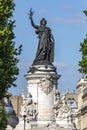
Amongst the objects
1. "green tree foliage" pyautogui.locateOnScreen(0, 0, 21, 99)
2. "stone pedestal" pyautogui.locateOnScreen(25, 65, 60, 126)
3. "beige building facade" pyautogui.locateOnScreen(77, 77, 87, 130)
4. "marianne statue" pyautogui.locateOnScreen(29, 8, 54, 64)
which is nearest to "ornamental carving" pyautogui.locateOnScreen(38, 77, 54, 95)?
"stone pedestal" pyautogui.locateOnScreen(25, 65, 60, 126)

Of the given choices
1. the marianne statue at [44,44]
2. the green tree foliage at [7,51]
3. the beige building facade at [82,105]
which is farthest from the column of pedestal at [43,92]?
the beige building facade at [82,105]

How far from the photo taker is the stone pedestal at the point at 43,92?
7169 centimetres

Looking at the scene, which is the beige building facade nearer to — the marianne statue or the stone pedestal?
the marianne statue

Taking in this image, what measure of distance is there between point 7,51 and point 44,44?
31.8 m

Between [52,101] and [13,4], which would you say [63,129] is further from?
[13,4]

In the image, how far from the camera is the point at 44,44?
74625mm

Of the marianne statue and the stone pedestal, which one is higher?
the marianne statue

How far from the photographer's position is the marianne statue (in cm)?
7444

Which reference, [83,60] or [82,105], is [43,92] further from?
[82,105]

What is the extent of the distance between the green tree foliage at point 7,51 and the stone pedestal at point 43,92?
2814cm

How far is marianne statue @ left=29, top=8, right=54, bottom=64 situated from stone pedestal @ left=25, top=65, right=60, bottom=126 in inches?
103

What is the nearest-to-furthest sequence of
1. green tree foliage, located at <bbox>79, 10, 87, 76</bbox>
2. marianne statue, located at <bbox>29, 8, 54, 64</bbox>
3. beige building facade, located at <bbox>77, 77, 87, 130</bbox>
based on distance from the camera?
green tree foliage, located at <bbox>79, 10, 87, 76</bbox> < marianne statue, located at <bbox>29, 8, 54, 64</bbox> < beige building facade, located at <bbox>77, 77, 87, 130</bbox>

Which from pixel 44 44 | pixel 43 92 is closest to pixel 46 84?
pixel 43 92

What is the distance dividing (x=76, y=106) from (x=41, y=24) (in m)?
115
